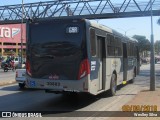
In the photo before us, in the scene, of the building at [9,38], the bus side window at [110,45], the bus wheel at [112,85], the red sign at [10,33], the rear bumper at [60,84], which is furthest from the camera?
the building at [9,38]

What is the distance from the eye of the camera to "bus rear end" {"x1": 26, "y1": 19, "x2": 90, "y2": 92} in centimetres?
1223

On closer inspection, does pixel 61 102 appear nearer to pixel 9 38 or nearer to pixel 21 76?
pixel 21 76

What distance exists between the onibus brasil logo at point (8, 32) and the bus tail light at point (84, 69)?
7137cm

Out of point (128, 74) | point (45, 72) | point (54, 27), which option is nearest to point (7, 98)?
point (45, 72)

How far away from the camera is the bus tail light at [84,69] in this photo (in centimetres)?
1214

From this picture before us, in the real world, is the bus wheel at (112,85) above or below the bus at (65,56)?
below

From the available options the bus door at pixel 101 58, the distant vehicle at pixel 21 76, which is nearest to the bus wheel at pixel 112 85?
the bus door at pixel 101 58

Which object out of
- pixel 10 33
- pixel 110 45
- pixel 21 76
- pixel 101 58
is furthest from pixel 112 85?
pixel 10 33

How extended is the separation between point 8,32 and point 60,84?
73964 mm

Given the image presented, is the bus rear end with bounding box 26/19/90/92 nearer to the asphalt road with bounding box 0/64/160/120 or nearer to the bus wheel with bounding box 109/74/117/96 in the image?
the asphalt road with bounding box 0/64/160/120

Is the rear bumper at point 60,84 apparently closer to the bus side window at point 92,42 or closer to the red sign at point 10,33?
the bus side window at point 92,42

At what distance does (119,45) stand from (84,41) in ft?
17.8

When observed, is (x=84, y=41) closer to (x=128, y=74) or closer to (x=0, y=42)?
(x=128, y=74)

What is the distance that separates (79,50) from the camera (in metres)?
12.3
